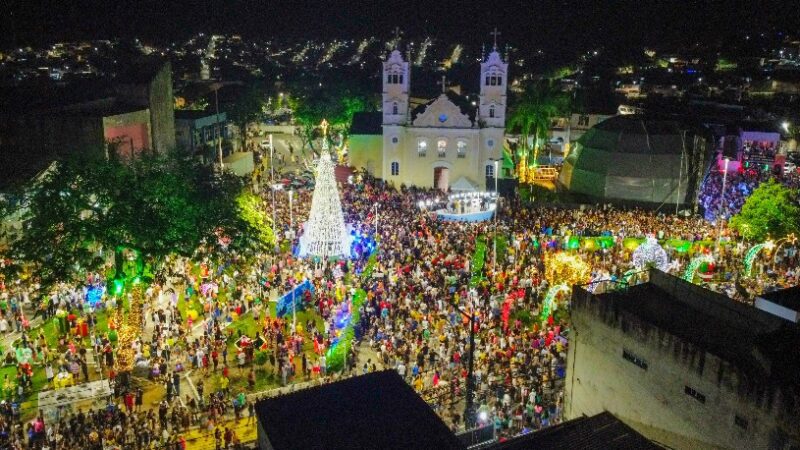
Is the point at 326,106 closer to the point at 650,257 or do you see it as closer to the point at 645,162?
the point at 645,162

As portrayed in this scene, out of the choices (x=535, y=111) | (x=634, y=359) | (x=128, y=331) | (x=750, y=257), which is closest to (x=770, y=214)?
(x=750, y=257)

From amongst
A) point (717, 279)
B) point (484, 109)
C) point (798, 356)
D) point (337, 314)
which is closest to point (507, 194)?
point (484, 109)

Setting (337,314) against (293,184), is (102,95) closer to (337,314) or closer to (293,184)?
(293,184)

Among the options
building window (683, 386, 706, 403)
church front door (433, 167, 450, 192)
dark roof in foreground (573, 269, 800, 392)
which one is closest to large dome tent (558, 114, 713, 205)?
church front door (433, 167, 450, 192)

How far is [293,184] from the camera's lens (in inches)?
1590

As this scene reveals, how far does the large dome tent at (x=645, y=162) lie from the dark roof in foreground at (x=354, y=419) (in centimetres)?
3357

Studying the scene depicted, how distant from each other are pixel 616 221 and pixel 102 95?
103 feet

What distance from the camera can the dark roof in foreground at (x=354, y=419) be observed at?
28.6 feet

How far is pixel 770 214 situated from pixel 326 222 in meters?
19.3

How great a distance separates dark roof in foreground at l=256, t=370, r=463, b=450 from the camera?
28.6 ft

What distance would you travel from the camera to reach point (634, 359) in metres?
14.1

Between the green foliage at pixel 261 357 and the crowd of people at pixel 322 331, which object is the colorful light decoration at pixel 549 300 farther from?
the green foliage at pixel 261 357

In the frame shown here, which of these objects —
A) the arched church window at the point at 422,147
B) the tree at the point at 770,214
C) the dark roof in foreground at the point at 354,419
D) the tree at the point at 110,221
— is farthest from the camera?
the arched church window at the point at 422,147

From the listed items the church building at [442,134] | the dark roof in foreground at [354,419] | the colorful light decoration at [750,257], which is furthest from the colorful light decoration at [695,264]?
the church building at [442,134]
